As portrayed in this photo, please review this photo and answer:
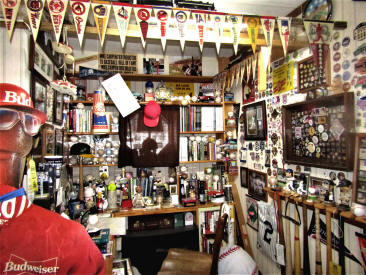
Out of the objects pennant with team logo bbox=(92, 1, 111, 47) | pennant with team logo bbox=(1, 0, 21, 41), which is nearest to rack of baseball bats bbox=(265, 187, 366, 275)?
pennant with team logo bbox=(92, 1, 111, 47)

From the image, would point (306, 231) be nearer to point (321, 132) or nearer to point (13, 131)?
point (321, 132)

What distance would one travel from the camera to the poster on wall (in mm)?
2305

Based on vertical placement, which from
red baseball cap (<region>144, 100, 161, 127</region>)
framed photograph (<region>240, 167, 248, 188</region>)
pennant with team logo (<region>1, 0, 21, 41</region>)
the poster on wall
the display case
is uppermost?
pennant with team logo (<region>1, 0, 21, 41</region>)

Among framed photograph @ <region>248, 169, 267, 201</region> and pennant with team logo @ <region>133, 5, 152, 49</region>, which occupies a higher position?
pennant with team logo @ <region>133, 5, 152, 49</region>

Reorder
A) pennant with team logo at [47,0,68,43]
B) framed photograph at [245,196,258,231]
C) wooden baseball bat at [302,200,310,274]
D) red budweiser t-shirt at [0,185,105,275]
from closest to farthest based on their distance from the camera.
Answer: red budweiser t-shirt at [0,185,105,275], pennant with team logo at [47,0,68,43], wooden baseball bat at [302,200,310,274], framed photograph at [245,196,258,231]

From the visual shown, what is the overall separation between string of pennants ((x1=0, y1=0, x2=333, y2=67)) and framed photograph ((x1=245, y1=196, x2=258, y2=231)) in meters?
1.78

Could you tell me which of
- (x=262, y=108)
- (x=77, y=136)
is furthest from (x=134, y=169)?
(x=262, y=108)

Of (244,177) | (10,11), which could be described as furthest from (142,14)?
(244,177)

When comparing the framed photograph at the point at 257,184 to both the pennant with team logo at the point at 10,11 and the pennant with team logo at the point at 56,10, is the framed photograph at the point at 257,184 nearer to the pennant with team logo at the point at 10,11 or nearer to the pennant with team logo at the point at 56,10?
the pennant with team logo at the point at 56,10

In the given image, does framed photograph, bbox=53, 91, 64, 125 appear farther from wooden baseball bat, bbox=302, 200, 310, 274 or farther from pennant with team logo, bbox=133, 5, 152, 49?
wooden baseball bat, bbox=302, 200, 310, 274

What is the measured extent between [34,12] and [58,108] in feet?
3.62

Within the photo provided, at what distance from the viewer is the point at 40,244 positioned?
42.8 inches

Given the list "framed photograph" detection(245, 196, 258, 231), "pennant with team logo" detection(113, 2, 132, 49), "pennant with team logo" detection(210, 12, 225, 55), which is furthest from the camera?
"framed photograph" detection(245, 196, 258, 231)

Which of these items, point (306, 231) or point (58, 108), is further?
point (58, 108)
